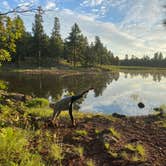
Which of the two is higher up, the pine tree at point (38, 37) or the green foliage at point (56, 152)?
the pine tree at point (38, 37)

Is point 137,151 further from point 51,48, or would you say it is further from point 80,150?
point 51,48

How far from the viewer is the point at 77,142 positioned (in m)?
7.61

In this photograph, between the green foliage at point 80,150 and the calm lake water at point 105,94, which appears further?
the calm lake water at point 105,94

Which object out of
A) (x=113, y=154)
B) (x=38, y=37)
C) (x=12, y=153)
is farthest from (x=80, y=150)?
(x=38, y=37)

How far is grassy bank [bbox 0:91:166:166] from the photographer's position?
5.48 meters

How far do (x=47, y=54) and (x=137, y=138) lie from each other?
207 ft

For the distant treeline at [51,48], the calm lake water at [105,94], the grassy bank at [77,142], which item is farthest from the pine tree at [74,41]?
the grassy bank at [77,142]

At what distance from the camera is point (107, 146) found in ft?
23.7

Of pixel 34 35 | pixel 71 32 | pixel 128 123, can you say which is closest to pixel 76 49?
pixel 71 32

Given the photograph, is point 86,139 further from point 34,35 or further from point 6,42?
point 34,35

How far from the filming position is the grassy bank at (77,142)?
18.0 feet

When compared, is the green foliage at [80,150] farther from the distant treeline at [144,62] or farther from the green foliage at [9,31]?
the distant treeline at [144,62]

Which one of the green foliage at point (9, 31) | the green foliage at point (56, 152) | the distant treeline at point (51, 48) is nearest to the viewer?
the green foliage at point (9, 31)

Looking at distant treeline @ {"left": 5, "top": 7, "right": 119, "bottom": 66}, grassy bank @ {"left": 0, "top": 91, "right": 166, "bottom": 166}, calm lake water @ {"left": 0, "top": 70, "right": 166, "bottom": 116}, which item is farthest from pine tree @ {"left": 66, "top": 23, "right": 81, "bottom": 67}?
grassy bank @ {"left": 0, "top": 91, "right": 166, "bottom": 166}
